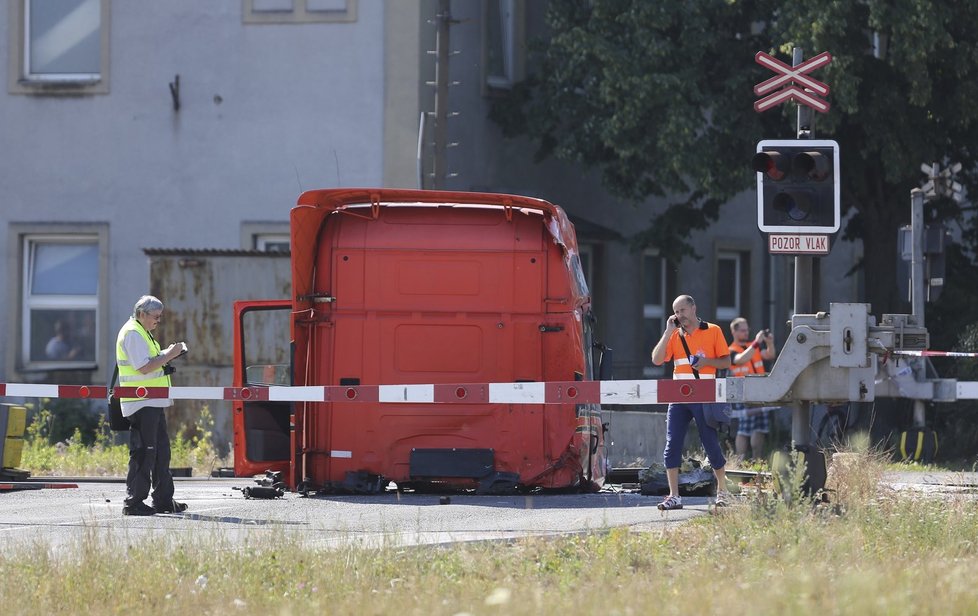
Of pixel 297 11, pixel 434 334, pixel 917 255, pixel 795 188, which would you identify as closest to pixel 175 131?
pixel 297 11

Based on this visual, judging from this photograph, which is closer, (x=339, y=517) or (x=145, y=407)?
(x=339, y=517)

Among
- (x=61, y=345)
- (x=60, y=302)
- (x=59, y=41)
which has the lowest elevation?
(x=61, y=345)

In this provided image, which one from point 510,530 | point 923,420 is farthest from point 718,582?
point 923,420

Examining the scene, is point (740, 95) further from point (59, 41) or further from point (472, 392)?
point (472, 392)

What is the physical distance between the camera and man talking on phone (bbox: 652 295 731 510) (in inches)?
486

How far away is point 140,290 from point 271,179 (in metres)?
2.30

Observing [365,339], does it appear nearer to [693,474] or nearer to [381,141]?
[693,474]

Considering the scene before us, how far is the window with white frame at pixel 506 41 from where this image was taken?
82.0ft

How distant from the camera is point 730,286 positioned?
96.9 feet

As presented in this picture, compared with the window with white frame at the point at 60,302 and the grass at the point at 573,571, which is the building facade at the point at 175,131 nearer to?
the window with white frame at the point at 60,302

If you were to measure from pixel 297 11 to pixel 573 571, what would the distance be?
51.4 ft

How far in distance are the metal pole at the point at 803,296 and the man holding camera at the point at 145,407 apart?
4.50 meters

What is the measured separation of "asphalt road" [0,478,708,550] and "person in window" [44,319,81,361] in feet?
28.0

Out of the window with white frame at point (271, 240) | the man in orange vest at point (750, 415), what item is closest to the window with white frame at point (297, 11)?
the window with white frame at point (271, 240)
